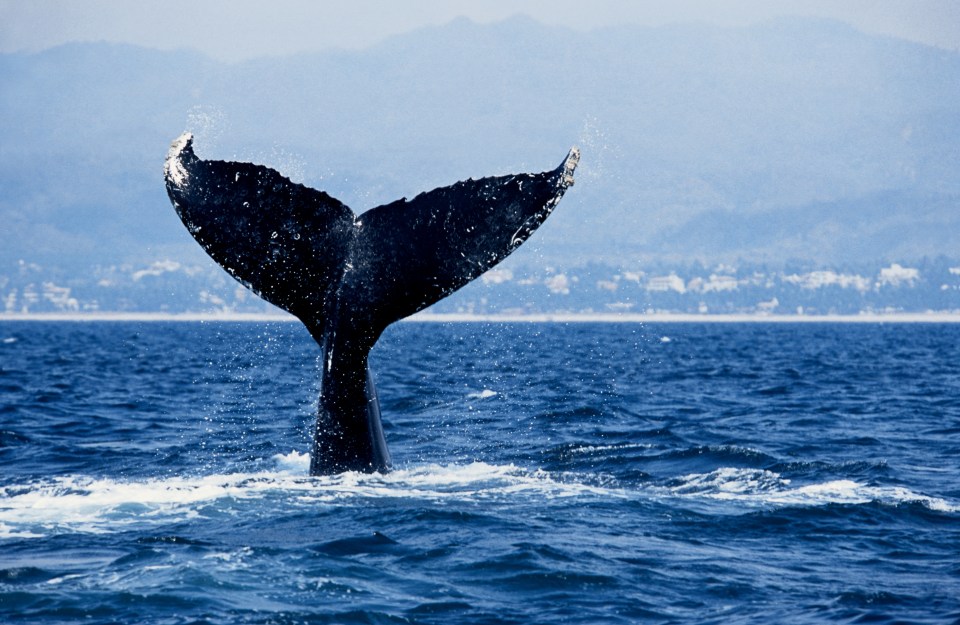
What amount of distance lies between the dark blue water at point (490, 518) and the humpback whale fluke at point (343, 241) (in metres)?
1.29

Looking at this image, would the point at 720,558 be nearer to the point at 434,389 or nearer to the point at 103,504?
the point at 103,504

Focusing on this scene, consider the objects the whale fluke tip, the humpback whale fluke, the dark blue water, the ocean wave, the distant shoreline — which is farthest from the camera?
the distant shoreline

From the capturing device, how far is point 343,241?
870cm

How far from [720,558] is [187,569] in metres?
2.99

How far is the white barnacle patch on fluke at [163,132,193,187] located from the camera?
831cm

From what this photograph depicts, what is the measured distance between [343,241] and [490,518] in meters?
2.03

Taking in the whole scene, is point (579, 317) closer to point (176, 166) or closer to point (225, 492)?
point (225, 492)

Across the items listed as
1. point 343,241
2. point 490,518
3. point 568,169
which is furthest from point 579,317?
point 568,169

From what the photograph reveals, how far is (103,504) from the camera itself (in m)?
9.34

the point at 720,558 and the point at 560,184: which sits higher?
the point at 560,184

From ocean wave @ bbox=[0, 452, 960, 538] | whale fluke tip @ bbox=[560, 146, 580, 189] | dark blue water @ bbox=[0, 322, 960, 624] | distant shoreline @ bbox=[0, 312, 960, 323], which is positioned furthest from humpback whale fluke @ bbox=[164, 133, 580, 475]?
distant shoreline @ bbox=[0, 312, 960, 323]

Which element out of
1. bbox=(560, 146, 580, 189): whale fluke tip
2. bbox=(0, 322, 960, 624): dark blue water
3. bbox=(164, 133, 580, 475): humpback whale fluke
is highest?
bbox=(560, 146, 580, 189): whale fluke tip

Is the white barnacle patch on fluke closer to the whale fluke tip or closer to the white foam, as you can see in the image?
the white foam

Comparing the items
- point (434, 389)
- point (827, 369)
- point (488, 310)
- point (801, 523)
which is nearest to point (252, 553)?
point (801, 523)
